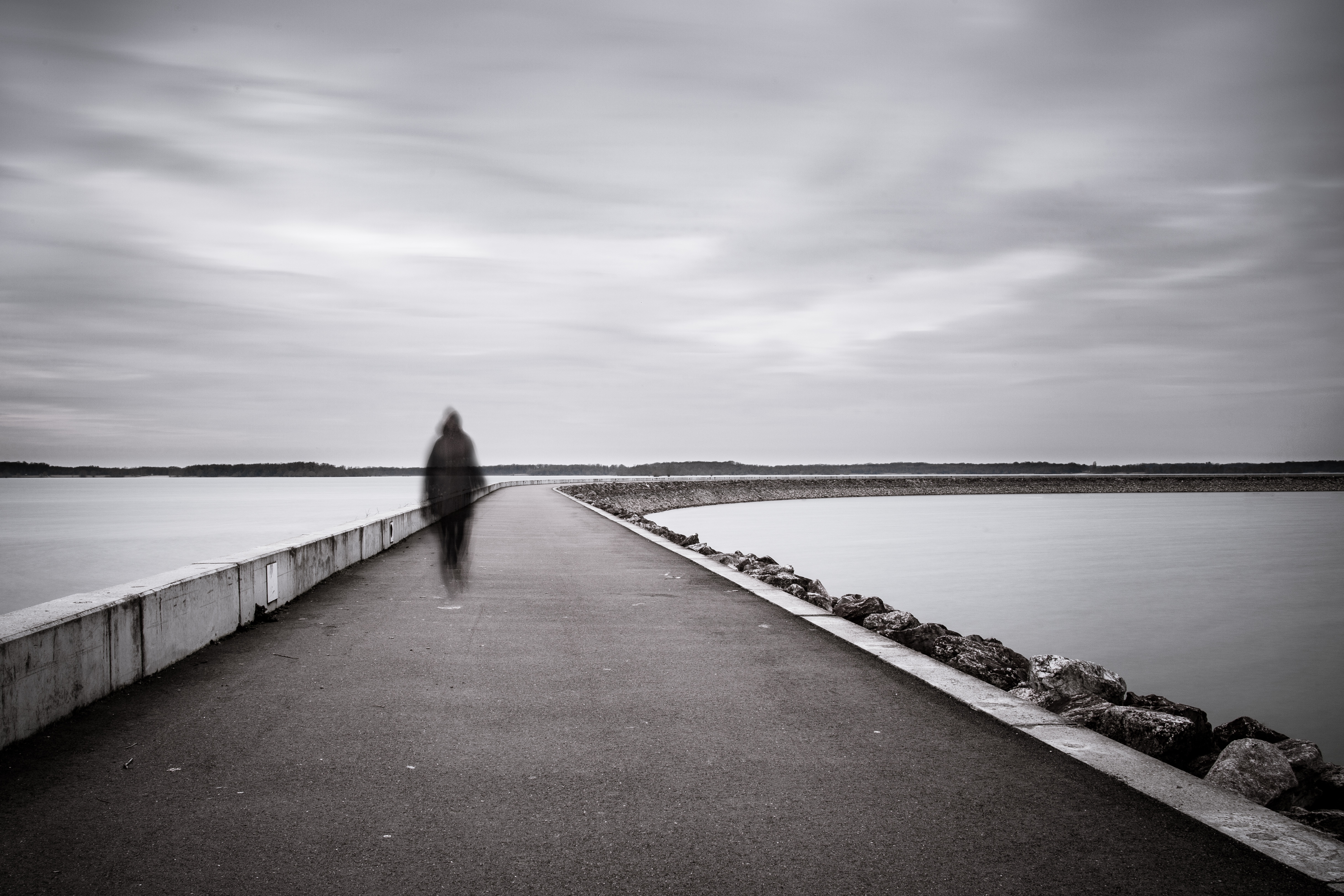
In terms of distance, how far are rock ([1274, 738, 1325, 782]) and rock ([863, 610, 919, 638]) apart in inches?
124

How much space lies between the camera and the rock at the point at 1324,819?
4191mm

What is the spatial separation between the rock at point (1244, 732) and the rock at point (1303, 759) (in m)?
0.53

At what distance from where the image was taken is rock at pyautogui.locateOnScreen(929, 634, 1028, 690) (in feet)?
22.8

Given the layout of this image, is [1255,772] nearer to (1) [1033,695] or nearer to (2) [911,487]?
(1) [1033,695]

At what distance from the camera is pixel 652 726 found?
4891mm

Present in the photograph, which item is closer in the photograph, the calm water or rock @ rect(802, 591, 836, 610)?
rock @ rect(802, 591, 836, 610)

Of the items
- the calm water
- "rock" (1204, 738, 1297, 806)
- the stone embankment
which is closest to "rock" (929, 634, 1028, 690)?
the stone embankment

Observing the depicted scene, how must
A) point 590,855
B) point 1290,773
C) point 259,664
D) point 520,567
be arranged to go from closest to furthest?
point 590,855 → point 1290,773 → point 259,664 → point 520,567

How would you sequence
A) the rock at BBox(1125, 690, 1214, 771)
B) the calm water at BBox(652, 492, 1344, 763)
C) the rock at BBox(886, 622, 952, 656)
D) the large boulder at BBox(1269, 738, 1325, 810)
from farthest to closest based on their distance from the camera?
the calm water at BBox(652, 492, 1344, 763) → the rock at BBox(886, 622, 952, 656) → the rock at BBox(1125, 690, 1214, 771) → the large boulder at BBox(1269, 738, 1325, 810)

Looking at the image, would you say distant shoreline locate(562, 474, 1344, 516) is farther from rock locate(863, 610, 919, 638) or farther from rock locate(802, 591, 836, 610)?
rock locate(863, 610, 919, 638)

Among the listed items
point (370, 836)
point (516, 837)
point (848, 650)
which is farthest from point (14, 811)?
point (848, 650)

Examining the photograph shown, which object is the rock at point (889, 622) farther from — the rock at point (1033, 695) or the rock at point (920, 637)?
the rock at point (1033, 695)

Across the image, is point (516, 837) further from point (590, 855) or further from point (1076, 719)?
point (1076, 719)

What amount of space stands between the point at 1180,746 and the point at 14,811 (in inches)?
232
